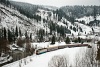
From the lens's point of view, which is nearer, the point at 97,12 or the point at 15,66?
the point at 15,66

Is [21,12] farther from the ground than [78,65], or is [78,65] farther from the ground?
[21,12]

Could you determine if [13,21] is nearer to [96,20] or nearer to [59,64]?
[59,64]

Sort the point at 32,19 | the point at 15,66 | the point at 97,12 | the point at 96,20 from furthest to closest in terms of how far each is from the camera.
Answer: the point at 97,12, the point at 96,20, the point at 32,19, the point at 15,66

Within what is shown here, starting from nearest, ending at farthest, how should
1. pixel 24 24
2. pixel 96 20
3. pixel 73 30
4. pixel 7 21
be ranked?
pixel 7 21 < pixel 24 24 < pixel 73 30 < pixel 96 20

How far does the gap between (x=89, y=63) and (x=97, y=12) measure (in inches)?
5680

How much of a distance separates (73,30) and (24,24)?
34374 mm

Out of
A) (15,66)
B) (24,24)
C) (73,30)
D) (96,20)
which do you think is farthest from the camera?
(96,20)

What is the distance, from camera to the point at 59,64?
14688 millimetres

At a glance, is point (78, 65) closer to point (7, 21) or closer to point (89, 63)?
point (89, 63)

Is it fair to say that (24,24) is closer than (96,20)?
Yes

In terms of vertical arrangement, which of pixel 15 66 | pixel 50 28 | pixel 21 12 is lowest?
pixel 15 66

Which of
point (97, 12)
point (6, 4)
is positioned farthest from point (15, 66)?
point (97, 12)

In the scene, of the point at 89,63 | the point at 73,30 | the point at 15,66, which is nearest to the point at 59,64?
the point at 89,63

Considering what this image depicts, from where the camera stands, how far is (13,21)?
6638cm
